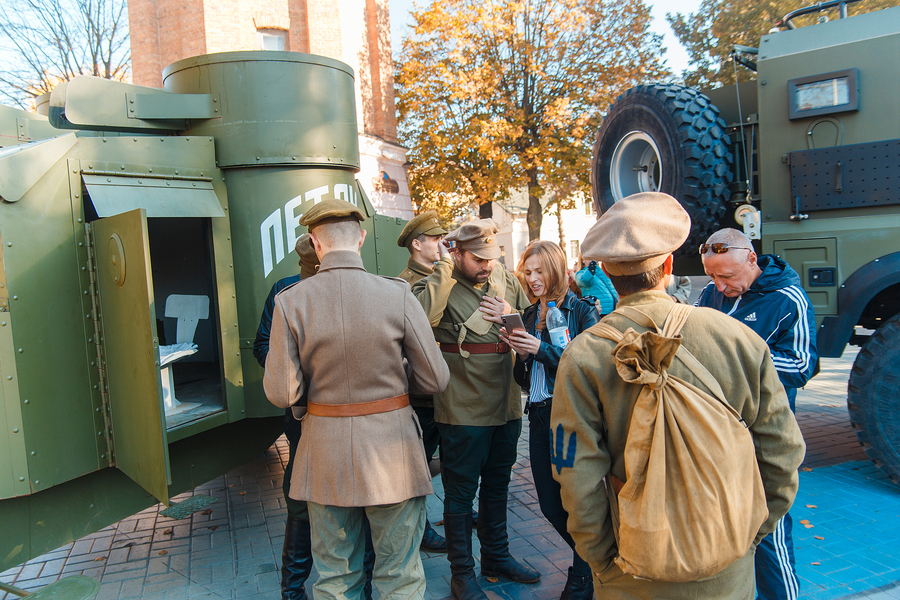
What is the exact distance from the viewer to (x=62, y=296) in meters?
2.69

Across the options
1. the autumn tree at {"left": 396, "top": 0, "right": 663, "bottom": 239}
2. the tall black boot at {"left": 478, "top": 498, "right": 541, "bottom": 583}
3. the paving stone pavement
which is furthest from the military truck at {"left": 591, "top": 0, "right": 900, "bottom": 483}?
the autumn tree at {"left": 396, "top": 0, "right": 663, "bottom": 239}

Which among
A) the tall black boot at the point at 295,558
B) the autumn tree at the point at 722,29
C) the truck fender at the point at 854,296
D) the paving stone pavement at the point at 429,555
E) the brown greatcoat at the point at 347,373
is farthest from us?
the autumn tree at the point at 722,29

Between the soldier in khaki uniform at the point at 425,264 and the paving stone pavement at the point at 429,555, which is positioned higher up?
the soldier in khaki uniform at the point at 425,264

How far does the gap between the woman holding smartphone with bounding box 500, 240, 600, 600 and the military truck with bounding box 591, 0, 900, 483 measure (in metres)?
1.78

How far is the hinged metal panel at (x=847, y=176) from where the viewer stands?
3666 millimetres

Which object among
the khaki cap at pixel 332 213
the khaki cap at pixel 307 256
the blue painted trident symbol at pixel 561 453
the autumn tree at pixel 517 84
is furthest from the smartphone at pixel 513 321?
the autumn tree at pixel 517 84

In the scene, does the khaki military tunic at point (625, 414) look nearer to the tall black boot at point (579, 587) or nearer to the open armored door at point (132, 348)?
the tall black boot at point (579, 587)

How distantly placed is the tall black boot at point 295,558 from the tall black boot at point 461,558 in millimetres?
699

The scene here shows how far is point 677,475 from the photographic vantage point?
1426mm

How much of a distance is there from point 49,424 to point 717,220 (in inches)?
163

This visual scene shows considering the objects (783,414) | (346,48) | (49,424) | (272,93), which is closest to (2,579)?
(49,424)

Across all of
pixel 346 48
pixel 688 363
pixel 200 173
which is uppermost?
pixel 346 48

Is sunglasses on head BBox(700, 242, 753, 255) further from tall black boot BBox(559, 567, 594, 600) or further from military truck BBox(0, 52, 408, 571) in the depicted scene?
military truck BBox(0, 52, 408, 571)

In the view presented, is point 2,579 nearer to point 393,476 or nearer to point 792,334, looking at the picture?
point 393,476
